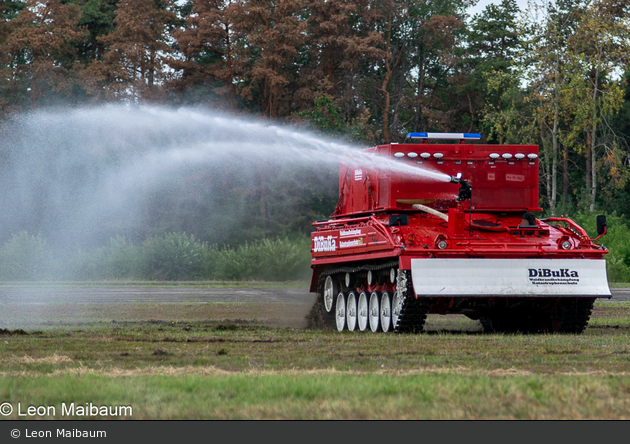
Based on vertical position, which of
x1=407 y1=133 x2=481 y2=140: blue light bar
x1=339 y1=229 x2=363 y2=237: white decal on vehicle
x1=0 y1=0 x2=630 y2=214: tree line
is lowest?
x1=339 y1=229 x2=363 y2=237: white decal on vehicle

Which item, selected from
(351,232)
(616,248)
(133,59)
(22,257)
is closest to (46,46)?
(133,59)

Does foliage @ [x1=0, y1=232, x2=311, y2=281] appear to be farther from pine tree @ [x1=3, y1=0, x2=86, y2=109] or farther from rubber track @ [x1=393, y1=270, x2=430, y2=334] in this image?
rubber track @ [x1=393, y1=270, x2=430, y2=334]

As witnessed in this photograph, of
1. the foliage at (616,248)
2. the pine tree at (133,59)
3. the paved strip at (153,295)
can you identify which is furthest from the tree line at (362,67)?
the paved strip at (153,295)

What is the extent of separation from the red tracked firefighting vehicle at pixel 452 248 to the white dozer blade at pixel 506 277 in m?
0.02

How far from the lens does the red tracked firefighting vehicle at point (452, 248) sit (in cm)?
1537

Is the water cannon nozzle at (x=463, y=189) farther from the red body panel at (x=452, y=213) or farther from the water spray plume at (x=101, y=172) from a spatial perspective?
the water spray plume at (x=101, y=172)

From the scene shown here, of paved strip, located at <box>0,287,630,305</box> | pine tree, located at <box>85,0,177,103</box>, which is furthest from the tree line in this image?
paved strip, located at <box>0,287,630,305</box>

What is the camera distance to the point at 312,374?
973 centimetres

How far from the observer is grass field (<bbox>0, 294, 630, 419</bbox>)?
7.68m

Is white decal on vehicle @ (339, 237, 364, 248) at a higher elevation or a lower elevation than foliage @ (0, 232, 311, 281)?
higher

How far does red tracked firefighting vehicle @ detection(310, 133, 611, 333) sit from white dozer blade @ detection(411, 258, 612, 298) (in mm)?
15

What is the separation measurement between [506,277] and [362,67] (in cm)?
4342

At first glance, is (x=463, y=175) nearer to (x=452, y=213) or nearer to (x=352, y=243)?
(x=452, y=213)

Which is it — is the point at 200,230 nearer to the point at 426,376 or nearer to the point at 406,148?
the point at 406,148
